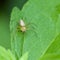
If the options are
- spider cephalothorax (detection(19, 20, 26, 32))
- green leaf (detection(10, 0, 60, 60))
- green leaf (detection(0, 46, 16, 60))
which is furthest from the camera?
spider cephalothorax (detection(19, 20, 26, 32))

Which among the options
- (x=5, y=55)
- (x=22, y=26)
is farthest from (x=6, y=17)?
(x=5, y=55)

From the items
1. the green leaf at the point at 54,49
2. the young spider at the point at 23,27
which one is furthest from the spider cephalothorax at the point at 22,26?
the green leaf at the point at 54,49

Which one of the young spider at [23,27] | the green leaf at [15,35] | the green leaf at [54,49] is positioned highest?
the green leaf at [54,49]

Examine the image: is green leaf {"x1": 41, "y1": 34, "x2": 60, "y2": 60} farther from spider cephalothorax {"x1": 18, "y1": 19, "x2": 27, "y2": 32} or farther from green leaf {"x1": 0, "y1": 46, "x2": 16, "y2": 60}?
spider cephalothorax {"x1": 18, "y1": 19, "x2": 27, "y2": 32}

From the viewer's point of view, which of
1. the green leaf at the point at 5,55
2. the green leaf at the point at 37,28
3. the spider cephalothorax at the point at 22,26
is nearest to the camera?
the green leaf at the point at 5,55

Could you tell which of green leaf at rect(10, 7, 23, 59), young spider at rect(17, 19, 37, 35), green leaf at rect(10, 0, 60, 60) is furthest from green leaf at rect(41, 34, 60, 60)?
young spider at rect(17, 19, 37, 35)

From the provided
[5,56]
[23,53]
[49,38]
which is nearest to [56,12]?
[49,38]

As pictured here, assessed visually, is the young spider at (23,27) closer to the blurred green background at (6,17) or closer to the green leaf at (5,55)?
the blurred green background at (6,17)
